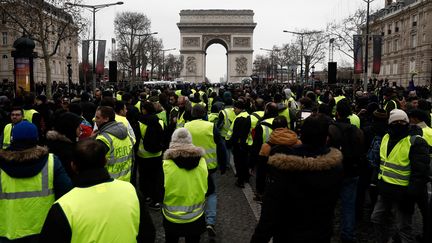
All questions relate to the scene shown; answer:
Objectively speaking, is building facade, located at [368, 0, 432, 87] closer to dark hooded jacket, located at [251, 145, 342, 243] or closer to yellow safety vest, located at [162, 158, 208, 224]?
yellow safety vest, located at [162, 158, 208, 224]

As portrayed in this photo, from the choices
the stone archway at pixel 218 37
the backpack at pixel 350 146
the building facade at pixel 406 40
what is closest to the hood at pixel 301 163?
the backpack at pixel 350 146

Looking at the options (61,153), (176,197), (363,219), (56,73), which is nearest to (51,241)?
(176,197)

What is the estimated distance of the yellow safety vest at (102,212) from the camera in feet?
8.29

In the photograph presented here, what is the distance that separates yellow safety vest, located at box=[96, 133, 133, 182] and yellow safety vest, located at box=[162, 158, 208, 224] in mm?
977

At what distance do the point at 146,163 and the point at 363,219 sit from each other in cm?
355

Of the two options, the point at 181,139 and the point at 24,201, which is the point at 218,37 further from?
the point at 24,201

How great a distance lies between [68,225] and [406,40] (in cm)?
7089

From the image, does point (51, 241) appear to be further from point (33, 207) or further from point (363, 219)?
point (363, 219)

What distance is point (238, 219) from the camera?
6852mm

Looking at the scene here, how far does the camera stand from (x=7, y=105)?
949 cm

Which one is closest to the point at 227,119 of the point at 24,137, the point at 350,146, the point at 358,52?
the point at 350,146

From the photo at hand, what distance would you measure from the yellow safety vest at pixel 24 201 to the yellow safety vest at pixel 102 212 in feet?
3.95

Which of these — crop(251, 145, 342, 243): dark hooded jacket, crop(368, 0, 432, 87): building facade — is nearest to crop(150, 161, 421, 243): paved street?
crop(251, 145, 342, 243): dark hooded jacket

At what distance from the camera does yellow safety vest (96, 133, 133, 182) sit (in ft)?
16.4
